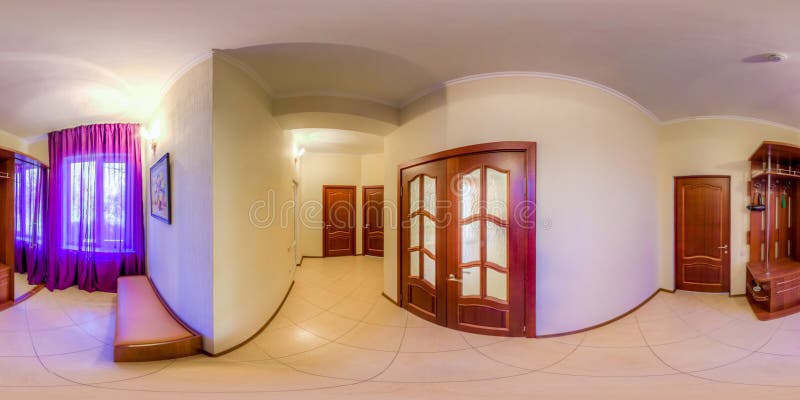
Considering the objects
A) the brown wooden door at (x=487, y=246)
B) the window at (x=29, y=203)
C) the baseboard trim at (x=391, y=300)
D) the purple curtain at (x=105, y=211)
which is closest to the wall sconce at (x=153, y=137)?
the purple curtain at (x=105, y=211)

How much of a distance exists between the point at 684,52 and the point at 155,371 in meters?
4.47

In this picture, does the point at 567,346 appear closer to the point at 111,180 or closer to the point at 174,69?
the point at 174,69

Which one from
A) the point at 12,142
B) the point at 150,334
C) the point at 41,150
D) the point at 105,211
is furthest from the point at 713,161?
the point at 12,142

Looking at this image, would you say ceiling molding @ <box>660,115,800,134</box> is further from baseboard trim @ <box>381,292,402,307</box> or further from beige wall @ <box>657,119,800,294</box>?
baseboard trim @ <box>381,292,402,307</box>

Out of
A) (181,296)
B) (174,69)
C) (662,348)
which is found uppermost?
(174,69)

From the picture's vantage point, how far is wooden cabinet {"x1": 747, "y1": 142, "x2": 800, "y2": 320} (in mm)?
3002

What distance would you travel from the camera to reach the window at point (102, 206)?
393 cm

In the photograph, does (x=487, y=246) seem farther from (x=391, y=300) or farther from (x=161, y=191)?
(x=161, y=191)

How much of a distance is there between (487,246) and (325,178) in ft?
15.8

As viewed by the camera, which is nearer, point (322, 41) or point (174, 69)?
point (322, 41)

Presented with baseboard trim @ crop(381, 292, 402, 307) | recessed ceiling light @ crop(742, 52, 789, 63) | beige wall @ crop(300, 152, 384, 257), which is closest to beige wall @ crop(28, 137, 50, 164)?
beige wall @ crop(300, 152, 384, 257)

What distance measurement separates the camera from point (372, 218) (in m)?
6.79

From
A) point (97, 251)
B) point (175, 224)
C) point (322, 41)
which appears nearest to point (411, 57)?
point (322, 41)

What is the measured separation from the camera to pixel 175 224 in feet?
8.64
